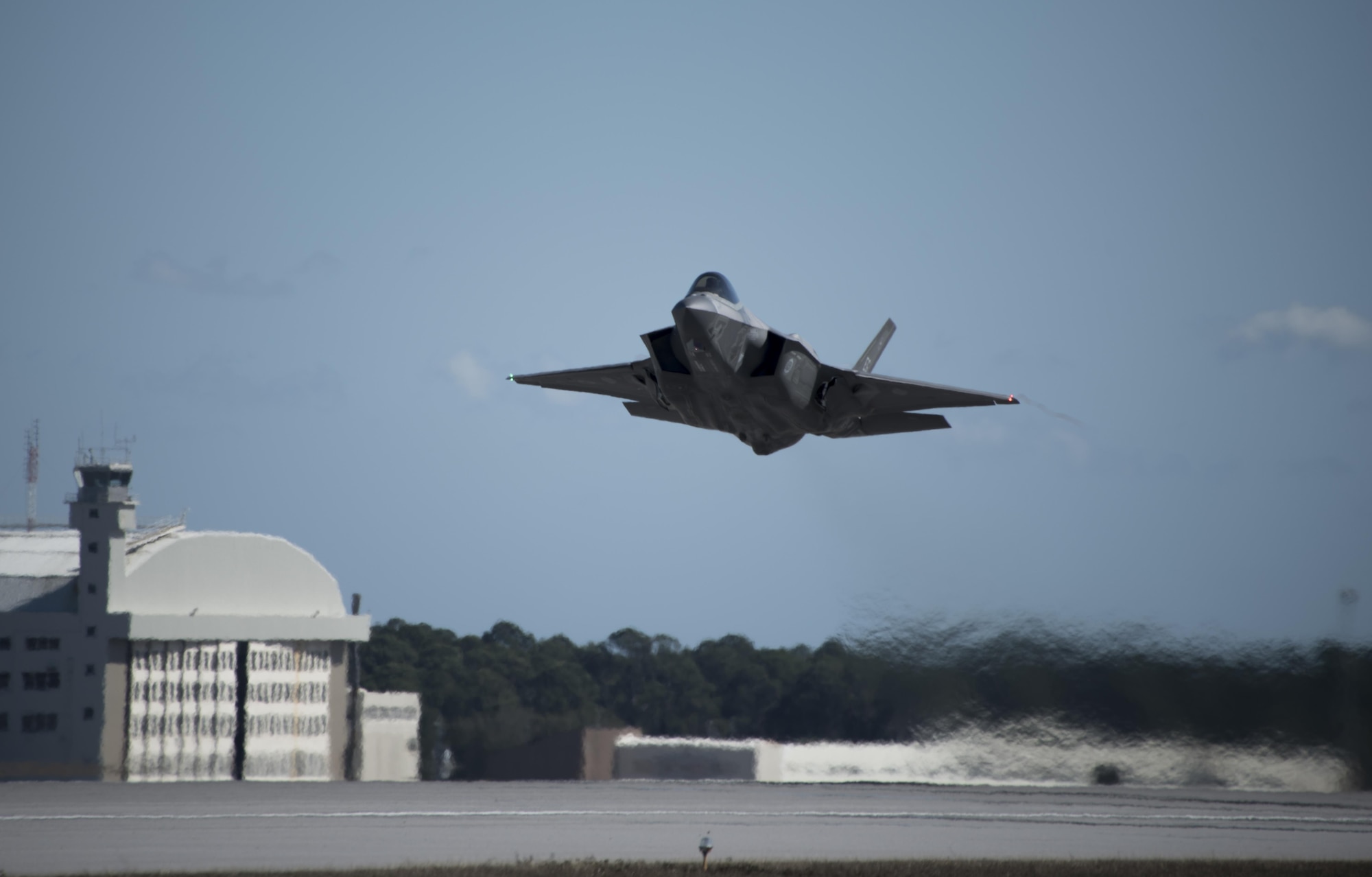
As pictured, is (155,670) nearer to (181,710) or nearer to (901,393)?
(181,710)

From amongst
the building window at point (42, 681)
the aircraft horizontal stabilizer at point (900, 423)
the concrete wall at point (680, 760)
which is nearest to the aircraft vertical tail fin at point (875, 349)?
the aircraft horizontal stabilizer at point (900, 423)

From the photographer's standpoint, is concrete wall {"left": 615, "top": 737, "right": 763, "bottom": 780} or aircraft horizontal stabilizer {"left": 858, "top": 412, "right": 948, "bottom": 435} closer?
aircraft horizontal stabilizer {"left": 858, "top": 412, "right": 948, "bottom": 435}

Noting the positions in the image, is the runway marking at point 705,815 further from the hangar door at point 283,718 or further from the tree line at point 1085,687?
the hangar door at point 283,718

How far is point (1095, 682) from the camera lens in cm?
4384

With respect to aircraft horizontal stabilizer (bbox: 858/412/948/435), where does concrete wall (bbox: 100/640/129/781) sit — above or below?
below

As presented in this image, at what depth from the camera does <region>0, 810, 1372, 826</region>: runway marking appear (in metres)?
46.2

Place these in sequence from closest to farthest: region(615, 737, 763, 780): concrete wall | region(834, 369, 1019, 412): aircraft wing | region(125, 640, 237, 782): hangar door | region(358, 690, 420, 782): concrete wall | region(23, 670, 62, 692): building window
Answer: region(834, 369, 1019, 412): aircraft wing
region(615, 737, 763, 780): concrete wall
region(358, 690, 420, 782): concrete wall
region(125, 640, 237, 782): hangar door
region(23, 670, 62, 692): building window

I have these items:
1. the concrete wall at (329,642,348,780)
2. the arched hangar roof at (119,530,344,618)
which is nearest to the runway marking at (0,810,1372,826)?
the concrete wall at (329,642,348,780)

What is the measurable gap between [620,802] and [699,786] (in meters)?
9.35

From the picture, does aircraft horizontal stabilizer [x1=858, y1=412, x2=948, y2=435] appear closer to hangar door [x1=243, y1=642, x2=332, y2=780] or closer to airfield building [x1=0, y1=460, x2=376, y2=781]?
airfield building [x1=0, y1=460, x2=376, y2=781]

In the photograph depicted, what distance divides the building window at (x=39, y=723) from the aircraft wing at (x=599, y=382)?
61.5 meters

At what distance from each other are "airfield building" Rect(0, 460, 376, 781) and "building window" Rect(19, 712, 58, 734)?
0.05 metres

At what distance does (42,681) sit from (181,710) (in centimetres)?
813

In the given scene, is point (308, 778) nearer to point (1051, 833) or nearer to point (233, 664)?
point (233, 664)
